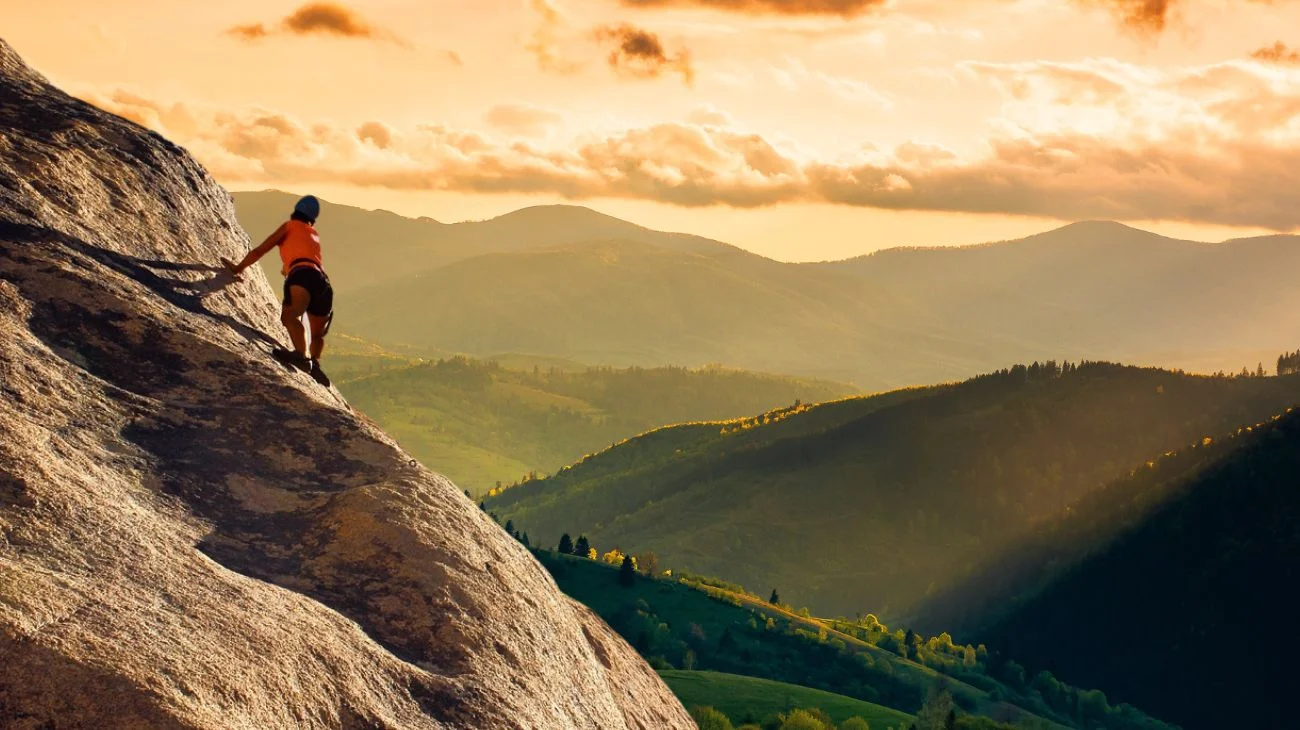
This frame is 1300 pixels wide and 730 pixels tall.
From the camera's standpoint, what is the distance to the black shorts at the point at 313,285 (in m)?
27.9

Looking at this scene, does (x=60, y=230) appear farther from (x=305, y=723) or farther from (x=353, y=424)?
(x=305, y=723)

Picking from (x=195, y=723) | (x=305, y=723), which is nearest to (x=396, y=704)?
(x=305, y=723)

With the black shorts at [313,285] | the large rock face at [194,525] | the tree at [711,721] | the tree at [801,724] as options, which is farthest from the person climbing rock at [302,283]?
the tree at [801,724]

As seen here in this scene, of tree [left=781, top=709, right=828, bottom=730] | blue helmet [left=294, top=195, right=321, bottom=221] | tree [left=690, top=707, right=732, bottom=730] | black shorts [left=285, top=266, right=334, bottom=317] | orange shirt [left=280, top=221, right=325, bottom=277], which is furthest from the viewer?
tree [left=781, top=709, right=828, bottom=730]

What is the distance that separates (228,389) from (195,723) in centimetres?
1063

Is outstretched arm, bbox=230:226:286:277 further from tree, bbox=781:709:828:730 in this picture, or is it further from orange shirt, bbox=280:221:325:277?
tree, bbox=781:709:828:730

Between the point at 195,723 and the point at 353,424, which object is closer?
the point at 195,723

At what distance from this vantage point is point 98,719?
1459cm

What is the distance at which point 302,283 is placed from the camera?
91.6ft

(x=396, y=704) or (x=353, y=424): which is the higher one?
(x=353, y=424)

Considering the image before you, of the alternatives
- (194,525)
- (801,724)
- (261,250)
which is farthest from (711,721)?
(194,525)

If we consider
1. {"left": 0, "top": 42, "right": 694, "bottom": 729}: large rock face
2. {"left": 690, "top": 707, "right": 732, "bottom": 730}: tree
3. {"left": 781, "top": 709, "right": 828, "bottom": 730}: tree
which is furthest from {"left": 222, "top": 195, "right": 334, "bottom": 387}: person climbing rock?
{"left": 781, "top": 709, "right": 828, "bottom": 730}: tree

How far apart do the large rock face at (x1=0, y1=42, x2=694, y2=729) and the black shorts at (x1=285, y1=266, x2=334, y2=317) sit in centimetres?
143

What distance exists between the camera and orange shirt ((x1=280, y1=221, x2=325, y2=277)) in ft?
92.5
